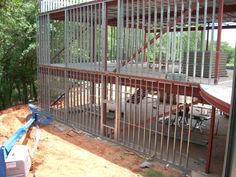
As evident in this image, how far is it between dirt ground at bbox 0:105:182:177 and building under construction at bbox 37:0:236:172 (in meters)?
0.52

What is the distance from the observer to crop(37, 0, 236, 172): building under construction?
698 cm

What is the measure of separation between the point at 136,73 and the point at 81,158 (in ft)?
11.2

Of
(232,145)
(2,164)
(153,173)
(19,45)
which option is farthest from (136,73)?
(19,45)

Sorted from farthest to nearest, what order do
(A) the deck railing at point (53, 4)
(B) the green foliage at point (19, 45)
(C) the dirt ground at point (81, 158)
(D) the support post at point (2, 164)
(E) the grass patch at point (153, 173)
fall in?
(B) the green foliage at point (19, 45) < (A) the deck railing at point (53, 4) < (C) the dirt ground at point (81, 158) < (E) the grass patch at point (153, 173) < (D) the support post at point (2, 164)

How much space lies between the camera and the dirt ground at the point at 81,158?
23.3ft

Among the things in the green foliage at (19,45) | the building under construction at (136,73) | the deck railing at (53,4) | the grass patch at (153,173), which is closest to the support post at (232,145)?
the building under construction at (136,73)

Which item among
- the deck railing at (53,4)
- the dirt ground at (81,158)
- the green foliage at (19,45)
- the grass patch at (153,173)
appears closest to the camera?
the grass patch at (153,173)

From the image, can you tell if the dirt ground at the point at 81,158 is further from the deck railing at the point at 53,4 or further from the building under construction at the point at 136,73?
the deck railing at the point at 53,4

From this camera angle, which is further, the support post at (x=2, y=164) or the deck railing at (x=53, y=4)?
the deck railing at (x=53, y=4)

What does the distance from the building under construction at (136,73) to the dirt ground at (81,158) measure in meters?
0.52

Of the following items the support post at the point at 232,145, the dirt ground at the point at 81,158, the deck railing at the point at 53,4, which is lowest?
the dirt ground at the point at 81,158

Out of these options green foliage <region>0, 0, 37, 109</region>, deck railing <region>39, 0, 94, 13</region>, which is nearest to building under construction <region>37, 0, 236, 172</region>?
deck railing <region>39, 0, 94, 13</region>

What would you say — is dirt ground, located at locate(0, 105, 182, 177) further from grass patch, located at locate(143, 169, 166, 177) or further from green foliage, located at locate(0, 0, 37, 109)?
green foliage, located at locate(0, 0, 37, 109)

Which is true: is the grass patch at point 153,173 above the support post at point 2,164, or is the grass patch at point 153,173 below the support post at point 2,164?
below
